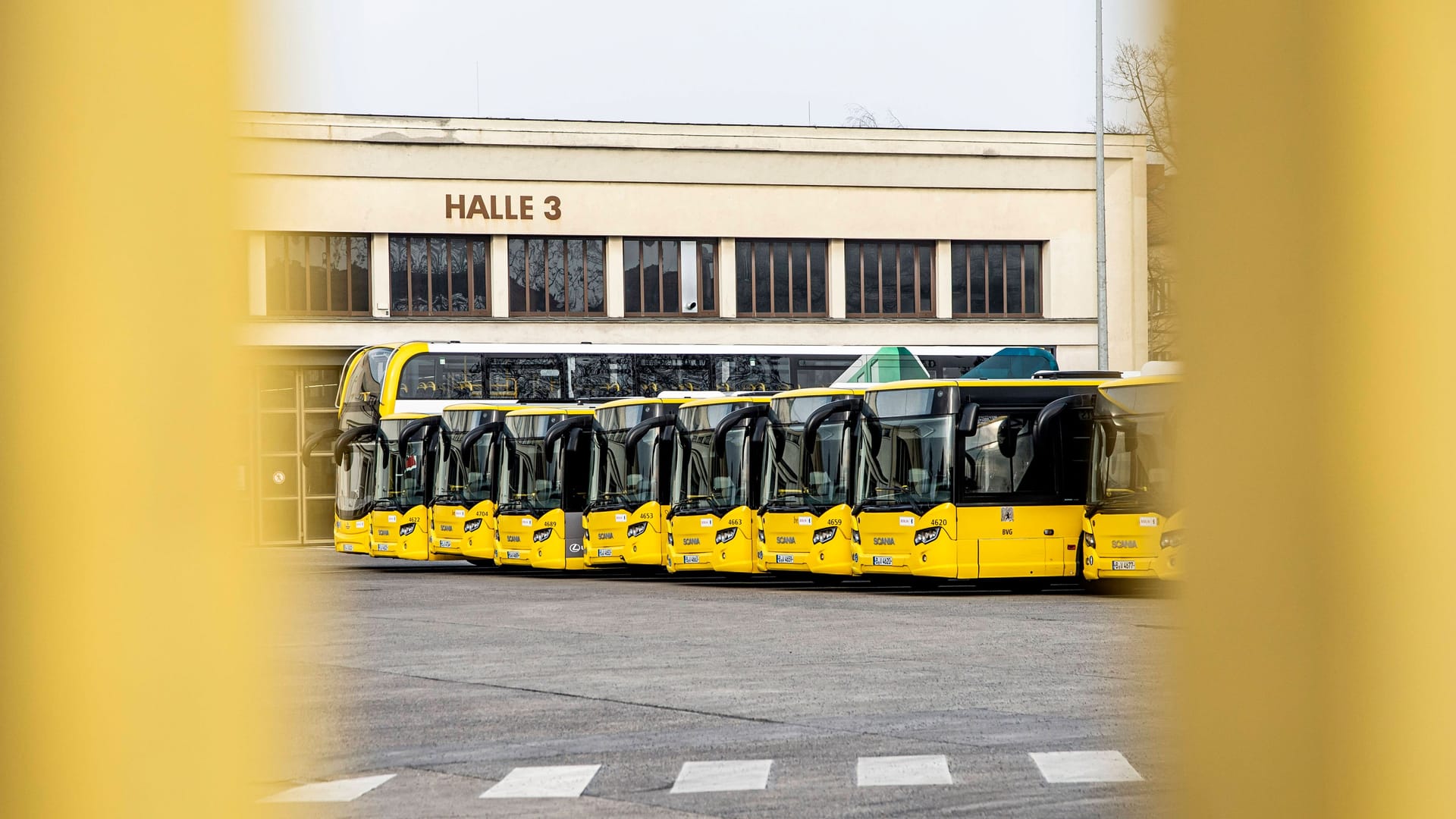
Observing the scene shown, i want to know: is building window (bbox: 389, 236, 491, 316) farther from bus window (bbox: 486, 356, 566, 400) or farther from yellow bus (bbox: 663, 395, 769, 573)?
yellow bus (bbox: 663, 395, 769, 573)

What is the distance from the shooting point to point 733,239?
174ft

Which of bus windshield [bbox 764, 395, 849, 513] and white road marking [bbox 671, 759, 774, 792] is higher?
bus windshield [bbox 764, 395, 849, 513]

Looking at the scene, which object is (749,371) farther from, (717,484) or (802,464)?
(802,464)

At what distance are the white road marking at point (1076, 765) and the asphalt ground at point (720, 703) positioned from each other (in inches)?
3.3

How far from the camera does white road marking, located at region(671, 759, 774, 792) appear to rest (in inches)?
341

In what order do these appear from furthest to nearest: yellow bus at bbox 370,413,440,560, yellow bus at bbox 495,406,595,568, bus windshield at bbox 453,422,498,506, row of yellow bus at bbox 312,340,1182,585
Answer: yellow bus at bbox 370,413,440,560 → bus windshield at bbox 453,422,498,506 → yellow bus at bbox 495,406,595,568 → row of yellow bus at bbox 312,340,1182,585

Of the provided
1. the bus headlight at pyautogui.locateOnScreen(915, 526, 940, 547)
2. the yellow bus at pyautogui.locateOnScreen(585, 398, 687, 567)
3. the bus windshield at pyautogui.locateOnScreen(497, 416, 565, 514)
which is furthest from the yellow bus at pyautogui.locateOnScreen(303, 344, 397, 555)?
the bus headlight at pyautogui.locateOnScreen(915, 526, 940, 547)

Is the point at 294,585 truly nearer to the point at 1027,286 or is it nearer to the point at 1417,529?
the point at 1417,529

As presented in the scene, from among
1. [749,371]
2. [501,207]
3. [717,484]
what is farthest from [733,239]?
[717,484]

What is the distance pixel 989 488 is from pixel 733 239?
27818 mm

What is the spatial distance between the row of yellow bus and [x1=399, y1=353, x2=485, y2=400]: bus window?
324 millimetres

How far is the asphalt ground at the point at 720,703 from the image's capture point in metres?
1.76

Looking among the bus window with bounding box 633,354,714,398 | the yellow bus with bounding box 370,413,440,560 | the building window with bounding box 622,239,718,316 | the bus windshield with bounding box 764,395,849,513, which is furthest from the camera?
the building window with bounding box 622,239,718,316

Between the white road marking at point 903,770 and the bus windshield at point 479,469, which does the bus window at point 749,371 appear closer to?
the bus windshield at point 479,469
